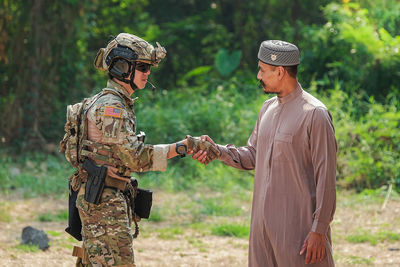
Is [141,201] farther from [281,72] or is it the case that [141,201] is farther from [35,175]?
[35,175]

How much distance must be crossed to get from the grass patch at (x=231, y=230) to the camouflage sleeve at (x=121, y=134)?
3.91 meters

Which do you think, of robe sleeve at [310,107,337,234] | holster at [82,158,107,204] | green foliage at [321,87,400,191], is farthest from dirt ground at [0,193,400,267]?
robe sleeve at [310,107,337,234]

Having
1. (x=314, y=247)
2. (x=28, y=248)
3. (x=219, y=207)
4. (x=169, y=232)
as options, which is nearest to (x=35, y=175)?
(x=219, y=207)

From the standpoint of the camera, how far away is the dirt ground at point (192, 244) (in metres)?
6.83

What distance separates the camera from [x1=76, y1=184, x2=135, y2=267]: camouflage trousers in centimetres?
410

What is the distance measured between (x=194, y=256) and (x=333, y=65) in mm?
6346

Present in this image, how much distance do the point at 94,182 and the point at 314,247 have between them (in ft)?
4.80

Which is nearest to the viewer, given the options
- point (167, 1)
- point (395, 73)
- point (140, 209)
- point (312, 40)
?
point (140, 209)

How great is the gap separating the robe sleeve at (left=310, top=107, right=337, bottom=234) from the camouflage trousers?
1.24 meters

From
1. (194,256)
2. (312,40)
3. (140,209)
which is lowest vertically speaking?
(194,256)

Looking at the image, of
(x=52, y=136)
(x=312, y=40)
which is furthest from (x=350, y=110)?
(x=52, y=136)

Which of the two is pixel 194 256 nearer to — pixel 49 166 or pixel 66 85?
pixel 49 166

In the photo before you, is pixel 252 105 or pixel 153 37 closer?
pixel 252 105

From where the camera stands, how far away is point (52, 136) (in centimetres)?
1279
